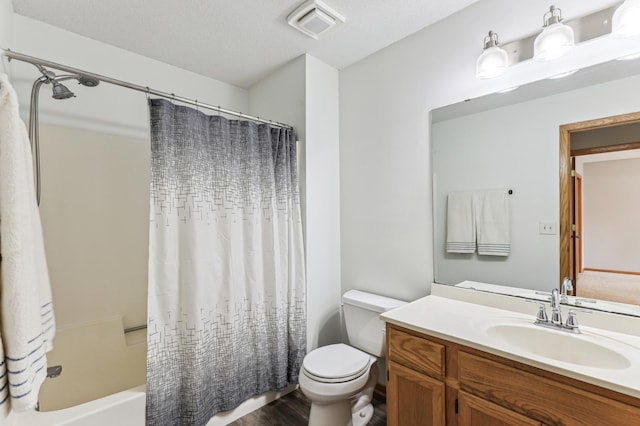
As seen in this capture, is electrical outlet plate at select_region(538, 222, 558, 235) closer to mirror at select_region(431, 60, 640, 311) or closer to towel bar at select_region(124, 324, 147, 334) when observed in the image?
mirror at select_region(431, 60, 640, 311)

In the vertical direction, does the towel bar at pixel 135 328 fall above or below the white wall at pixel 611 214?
below

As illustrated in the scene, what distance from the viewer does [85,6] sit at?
5.60ft

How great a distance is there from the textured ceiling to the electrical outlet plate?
131 centimetres

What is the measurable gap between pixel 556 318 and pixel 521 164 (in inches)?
30.0

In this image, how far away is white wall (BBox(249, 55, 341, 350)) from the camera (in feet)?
7.32

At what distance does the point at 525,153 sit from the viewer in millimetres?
1531

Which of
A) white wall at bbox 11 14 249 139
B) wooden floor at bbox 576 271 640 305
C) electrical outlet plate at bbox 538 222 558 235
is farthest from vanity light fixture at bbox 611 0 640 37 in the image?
white wall at bbox 11 14 249 139

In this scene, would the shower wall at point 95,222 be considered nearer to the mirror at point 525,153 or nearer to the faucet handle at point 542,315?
the mirror at point 525,153

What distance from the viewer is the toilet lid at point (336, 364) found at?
1.63 metres

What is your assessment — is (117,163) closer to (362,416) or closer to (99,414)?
(99,414)

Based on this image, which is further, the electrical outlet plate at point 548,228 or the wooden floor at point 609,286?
the electrical outlet plate at point 548,228

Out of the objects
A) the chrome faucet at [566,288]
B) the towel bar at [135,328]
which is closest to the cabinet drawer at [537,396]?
the chrome faucet at [566,288]

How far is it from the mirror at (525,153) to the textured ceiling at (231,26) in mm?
657

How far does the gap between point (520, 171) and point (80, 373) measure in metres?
2.81
